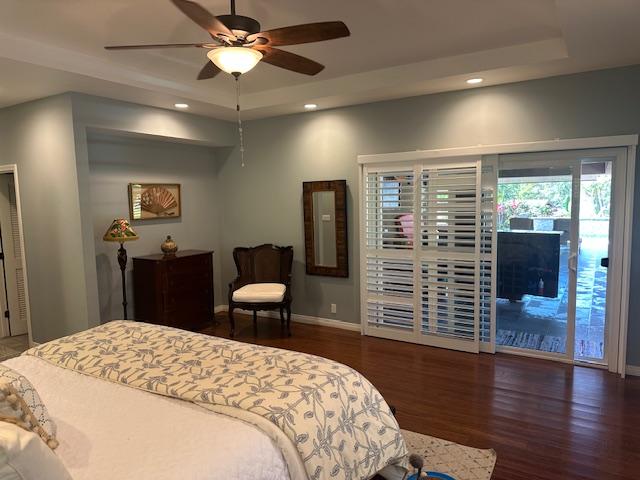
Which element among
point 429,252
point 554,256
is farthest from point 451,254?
point 554,256

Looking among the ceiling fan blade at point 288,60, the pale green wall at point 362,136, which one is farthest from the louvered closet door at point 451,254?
the ceiling fan blade at point 288,60

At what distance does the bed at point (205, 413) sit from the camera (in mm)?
1519

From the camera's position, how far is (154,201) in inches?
204

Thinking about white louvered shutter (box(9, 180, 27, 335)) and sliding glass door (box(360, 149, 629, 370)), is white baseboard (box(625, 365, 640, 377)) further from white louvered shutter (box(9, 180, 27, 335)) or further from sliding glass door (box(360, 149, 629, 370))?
white louvered shutter (box(9, 180, 27, 335))

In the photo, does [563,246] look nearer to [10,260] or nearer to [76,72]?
[76,72]

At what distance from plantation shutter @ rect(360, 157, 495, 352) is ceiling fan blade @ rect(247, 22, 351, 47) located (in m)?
2.47

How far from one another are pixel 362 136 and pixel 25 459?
4.22m

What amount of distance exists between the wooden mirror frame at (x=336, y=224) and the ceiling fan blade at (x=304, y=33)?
8.92 ft

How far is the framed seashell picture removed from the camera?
496 centimetres

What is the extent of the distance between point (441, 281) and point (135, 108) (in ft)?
11.7

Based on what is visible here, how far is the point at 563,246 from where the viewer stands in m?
3.97

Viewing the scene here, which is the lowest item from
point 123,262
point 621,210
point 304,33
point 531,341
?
point 531,341

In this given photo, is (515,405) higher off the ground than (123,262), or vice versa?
(123,262)

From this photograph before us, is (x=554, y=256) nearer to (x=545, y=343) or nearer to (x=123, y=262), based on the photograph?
(x=545, y=343)
